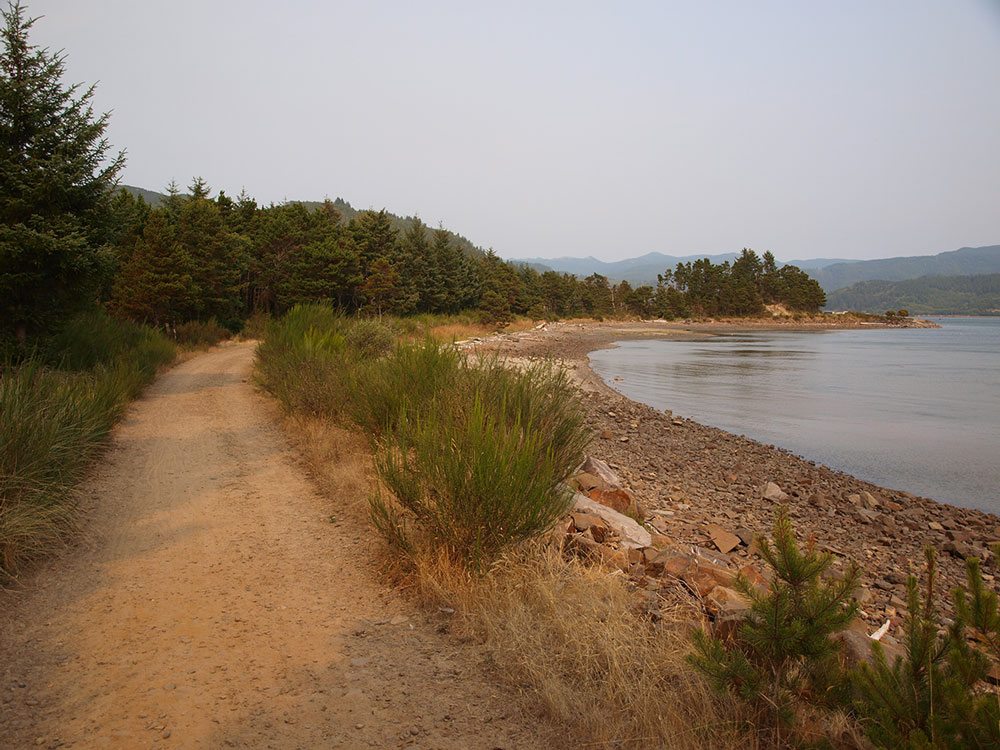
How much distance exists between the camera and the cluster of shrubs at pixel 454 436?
4332mm

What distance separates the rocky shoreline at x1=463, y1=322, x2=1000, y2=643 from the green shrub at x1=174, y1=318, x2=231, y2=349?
17416 millimetres

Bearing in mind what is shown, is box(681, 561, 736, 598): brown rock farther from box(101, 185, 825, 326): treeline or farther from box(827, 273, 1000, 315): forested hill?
box(827, 273, 1000, 315): forested hill

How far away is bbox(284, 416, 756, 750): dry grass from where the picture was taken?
2.79m

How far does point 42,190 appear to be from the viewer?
10.2m

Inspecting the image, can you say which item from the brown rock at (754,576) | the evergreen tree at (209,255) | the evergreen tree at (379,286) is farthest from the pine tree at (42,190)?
the evergreen tree at (379,286)

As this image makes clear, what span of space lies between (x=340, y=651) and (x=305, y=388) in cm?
663

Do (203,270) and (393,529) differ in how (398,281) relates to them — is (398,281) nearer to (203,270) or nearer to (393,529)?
(203,270)

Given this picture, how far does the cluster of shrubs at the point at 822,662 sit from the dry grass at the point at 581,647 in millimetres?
227

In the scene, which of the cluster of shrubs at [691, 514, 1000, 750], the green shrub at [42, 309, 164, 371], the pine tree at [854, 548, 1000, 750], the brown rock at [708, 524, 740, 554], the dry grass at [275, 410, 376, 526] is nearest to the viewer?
the pine tree at [854, 548, 1000, 750]

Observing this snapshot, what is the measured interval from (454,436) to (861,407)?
20862mm

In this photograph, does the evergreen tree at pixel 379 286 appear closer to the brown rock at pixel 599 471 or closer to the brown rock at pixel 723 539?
the brown rock at pixel 599 471

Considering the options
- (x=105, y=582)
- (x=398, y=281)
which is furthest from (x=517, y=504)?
(x=398, y=281)

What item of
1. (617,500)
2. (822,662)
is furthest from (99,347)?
(822,662)

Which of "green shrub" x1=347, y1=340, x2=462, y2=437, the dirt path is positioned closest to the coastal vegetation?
"green shrub" x1=347, y1=340, x2=462, y2=437
